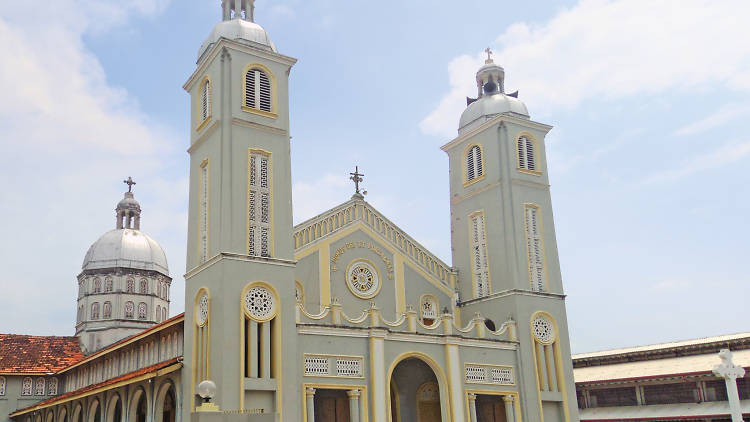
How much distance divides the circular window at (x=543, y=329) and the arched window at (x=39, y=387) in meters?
32.1

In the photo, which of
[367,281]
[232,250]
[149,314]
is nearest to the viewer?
[232,250]

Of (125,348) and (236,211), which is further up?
(236,211)

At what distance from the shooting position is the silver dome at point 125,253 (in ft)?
174

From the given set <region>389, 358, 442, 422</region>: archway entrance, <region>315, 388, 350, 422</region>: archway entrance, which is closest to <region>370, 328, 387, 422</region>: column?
<region>315, 388, 350, 422</region>: archway entrance

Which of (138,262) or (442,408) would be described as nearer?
(442,408)

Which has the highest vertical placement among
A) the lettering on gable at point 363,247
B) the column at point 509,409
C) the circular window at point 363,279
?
the lettering on gable at point 363,247

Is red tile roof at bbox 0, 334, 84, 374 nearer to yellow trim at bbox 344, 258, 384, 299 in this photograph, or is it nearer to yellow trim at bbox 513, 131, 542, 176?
yellow trim at bbox 344, 258, 384, 299

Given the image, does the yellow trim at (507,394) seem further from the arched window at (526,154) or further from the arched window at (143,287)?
the arched window at (143,287)

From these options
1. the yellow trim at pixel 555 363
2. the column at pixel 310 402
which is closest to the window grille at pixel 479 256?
the yellow trim at pixel 555 363

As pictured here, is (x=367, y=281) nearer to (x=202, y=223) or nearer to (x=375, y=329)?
(x=375, y=329)

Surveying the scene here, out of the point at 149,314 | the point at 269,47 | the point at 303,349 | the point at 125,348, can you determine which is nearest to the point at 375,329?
the point at 303,349

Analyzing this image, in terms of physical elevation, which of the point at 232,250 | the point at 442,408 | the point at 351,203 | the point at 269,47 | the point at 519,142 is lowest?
the point at 442,408

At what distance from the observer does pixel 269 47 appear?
30453mm

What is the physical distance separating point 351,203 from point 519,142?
28.2 ft
